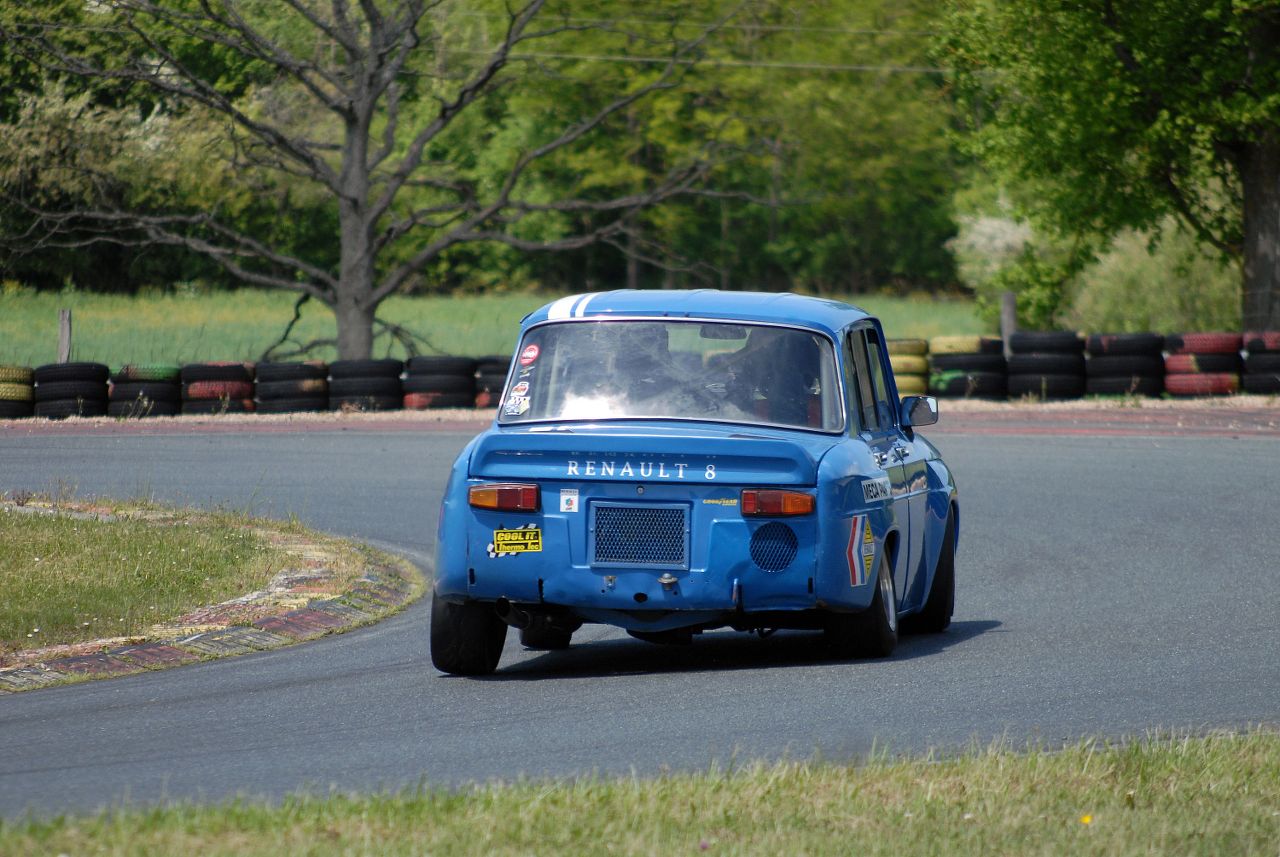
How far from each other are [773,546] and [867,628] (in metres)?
0.92

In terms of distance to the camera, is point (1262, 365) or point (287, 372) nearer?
point (287, 372)

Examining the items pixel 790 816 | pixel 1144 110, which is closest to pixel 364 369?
pixel 1144 110

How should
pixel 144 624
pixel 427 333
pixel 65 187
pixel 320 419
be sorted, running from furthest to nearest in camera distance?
pixel 427 333, pixel 65 187, pixel 320 419, pixel 144 624

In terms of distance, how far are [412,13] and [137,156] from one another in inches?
305

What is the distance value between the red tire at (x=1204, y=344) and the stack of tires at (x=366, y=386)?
1186cm

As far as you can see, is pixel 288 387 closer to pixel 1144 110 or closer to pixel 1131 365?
pixel 1131 365

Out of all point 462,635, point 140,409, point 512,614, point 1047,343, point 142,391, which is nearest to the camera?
point 512,614

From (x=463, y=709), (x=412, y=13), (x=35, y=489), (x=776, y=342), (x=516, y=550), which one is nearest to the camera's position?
(x=463, y=709)

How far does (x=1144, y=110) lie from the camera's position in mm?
33188

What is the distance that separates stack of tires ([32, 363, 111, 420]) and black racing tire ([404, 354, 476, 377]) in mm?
4586

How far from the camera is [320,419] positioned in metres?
28.3

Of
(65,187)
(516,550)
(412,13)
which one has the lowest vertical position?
(516,550)

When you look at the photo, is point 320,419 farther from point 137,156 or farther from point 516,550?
point 516,550

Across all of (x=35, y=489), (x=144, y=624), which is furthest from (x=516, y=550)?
(x=35, y=489)
